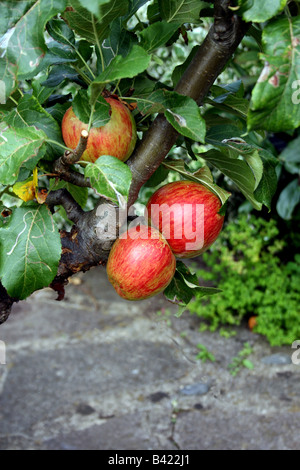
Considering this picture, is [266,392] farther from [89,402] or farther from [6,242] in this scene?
[6,242]

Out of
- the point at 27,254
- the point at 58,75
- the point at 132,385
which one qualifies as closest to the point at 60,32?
the point at 58,75

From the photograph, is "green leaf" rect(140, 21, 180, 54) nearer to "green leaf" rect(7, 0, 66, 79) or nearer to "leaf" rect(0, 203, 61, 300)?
"green leaf" rect(7, 0, 66, 79)

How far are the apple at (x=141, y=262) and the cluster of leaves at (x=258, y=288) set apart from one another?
1.83 m

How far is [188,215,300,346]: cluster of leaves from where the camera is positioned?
2.32 m

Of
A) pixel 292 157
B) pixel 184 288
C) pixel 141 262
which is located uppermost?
pixel 141 262

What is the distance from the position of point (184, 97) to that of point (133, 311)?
2.31m

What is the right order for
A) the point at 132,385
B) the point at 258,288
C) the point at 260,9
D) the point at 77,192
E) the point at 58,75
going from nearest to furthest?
the point at 260,9, the point at 58,75, the point at 77,192, the point at 132,385, the point at 258,288

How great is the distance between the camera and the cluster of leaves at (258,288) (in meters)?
2.32

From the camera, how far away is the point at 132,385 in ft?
6.93

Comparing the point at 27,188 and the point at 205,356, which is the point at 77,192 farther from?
the point at 205,356

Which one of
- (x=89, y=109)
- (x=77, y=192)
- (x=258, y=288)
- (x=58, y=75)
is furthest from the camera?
(x=258, y=288)

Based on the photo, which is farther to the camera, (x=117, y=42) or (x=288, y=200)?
(x=288, y=200)

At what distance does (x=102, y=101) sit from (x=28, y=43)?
10cm

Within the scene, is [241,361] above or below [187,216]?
below
